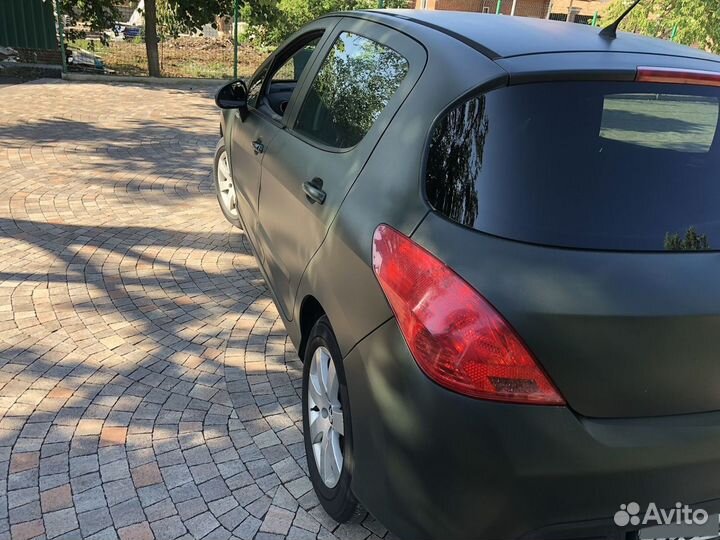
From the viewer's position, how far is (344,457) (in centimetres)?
212

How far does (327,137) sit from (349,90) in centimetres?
25

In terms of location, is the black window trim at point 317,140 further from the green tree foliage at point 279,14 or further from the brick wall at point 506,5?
the brick wall at point 506,5

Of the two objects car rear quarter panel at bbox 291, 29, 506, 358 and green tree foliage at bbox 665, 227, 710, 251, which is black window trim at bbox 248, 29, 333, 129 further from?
green tree foliage at bbox 665, 227, 710, 251

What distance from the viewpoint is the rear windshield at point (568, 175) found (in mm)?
1684

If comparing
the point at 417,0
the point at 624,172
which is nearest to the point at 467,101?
the point at 624,172

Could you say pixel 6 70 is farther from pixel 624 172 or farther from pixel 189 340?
pixel 624 172

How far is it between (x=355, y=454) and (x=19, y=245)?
405 cm

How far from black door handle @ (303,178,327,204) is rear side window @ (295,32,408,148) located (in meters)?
0.19

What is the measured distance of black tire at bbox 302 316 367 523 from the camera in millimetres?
2070

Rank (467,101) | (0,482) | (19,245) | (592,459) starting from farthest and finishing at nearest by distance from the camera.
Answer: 1. (19,245)
2. (0,482)
3. (467,101)
4. (592,459)

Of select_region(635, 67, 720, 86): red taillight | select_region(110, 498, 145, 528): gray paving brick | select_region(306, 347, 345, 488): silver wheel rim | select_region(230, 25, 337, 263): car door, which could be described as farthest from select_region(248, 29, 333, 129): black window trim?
select_region(110, 498, 145, 528): gray paving brick

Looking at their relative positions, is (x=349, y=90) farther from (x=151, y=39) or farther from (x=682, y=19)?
(x=682, y=19)

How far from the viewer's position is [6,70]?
12.9m

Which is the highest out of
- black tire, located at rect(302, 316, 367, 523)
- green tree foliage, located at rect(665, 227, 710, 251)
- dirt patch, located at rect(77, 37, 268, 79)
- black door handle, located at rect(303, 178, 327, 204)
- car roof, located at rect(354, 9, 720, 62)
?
car roof, located at rect(354, 9, 720, 62)
